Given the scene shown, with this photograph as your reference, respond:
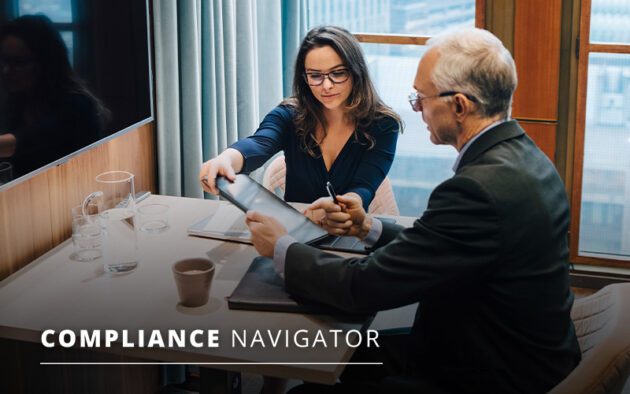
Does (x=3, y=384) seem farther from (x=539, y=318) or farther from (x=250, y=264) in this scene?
(x=539, y=318)

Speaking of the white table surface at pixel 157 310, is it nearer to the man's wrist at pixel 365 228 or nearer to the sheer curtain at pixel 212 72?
the man's wrist at pixel 365 228

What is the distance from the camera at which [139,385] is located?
262cm

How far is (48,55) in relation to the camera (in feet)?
6.52

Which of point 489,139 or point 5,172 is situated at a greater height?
point 489,139

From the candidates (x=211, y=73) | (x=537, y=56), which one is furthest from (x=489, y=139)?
(x=537, y=56)

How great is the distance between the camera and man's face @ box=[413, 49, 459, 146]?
1.64 m

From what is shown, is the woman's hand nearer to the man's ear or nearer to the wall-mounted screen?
the wall-mounted screen

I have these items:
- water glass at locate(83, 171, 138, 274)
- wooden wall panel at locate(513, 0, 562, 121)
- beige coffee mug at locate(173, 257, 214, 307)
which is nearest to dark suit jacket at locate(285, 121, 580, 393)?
beige coffee mug at locate(173, 257, 214, 307)

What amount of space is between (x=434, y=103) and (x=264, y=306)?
1.77ft

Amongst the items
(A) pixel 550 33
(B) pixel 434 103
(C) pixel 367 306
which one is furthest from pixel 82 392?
(A) pixel 550 33

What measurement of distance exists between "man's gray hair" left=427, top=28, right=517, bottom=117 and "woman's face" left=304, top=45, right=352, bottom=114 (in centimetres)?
88

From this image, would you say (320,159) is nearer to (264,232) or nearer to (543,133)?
(264,232)

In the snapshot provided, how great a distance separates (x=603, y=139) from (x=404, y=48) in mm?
915

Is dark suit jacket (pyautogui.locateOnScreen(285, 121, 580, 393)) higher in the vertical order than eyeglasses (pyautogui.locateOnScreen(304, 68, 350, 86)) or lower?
lower
